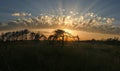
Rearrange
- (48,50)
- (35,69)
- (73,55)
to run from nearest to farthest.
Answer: (35,69) < (73,55) < (48,50)

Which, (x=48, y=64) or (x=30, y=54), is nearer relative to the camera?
(x=48, y=64)

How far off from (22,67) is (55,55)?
2.78 metres

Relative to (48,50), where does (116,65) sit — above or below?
below

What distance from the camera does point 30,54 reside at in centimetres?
1456

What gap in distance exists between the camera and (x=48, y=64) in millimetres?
12500

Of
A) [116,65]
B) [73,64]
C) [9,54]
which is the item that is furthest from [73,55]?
[9,54]

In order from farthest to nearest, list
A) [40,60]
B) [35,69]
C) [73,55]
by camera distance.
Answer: [73,55]
[40,60]
[35,69]

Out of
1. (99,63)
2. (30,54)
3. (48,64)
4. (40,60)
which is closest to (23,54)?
(30,54)

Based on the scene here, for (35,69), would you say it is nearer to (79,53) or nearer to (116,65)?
(79,53)

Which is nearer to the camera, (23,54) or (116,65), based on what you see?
(116,65)

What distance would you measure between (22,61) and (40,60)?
1.20 m

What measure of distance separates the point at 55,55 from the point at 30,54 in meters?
1.79

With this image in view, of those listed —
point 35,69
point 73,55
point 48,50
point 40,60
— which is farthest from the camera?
point 48,50

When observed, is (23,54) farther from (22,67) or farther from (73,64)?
(73,64)
